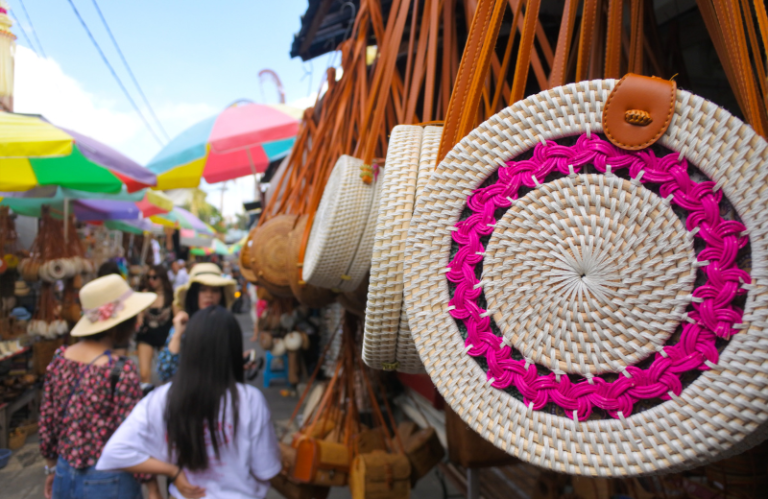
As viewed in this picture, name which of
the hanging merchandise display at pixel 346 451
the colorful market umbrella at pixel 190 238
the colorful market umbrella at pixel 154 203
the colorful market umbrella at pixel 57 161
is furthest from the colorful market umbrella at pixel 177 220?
the hanging merchandise display at pixel 346 451

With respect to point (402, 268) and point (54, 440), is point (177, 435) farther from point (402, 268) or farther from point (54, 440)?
point (402, 268)

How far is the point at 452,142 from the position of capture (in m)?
0.65

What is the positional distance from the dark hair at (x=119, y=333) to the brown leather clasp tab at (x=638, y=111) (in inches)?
81.5

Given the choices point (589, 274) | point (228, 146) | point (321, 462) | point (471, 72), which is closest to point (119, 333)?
point (321, 462)

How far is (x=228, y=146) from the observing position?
378 cm

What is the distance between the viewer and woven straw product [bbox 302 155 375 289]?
0.95m

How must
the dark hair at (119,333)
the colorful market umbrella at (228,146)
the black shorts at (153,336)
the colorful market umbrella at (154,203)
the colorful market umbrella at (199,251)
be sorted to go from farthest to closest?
the colorful market umbrella at (199,251), the colorful market umbrella at (154,203), the colorful market umbrella at (228,146), the black shorts at (153,336), the dark hair at (119,333)

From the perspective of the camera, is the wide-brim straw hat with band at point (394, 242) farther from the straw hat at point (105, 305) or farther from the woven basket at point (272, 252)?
the straw hat at point (105, 305)

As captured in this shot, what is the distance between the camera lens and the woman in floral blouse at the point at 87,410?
166 centimetres

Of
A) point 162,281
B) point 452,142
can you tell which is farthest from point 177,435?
point 162,281

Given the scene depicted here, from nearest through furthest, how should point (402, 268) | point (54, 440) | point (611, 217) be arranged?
point (611, 217), point (402, 268), point (54, 440)

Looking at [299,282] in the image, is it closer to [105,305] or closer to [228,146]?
[105,305]

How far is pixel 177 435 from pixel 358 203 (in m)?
0.99

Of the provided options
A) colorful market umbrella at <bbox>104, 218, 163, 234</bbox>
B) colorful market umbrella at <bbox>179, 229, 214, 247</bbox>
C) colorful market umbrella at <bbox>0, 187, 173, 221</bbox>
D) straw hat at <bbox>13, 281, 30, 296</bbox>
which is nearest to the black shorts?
colorful market umbrella at <bbox>0, 187, 173, 221</bbox>
